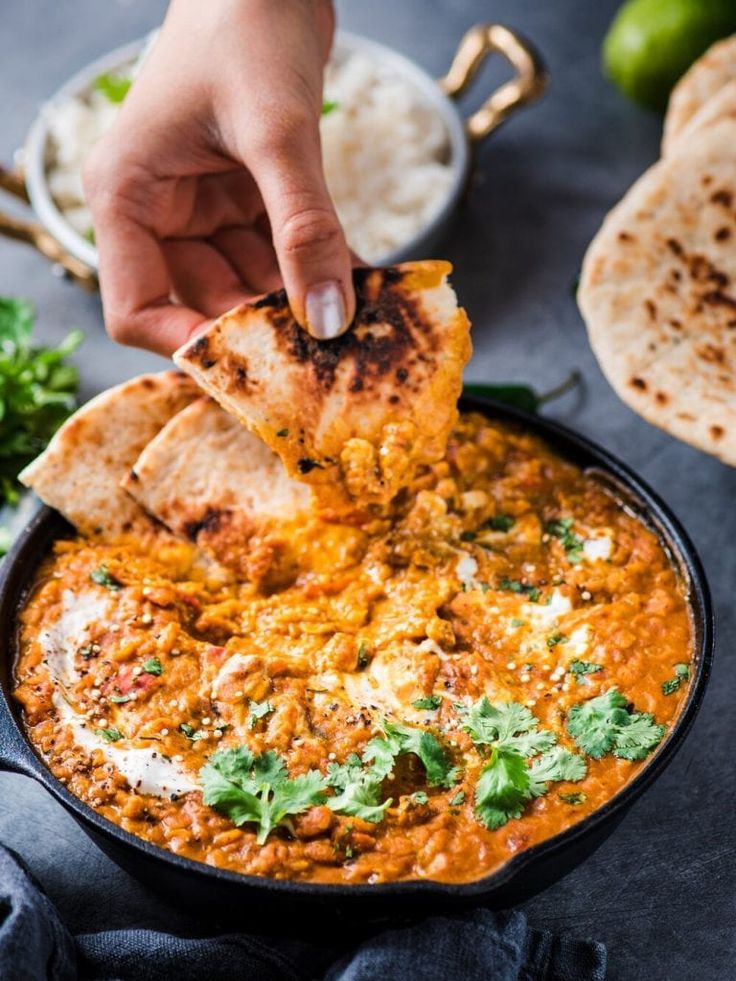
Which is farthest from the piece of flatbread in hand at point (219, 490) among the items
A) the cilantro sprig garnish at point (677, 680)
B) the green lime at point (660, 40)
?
the green lime at point (660, 40)

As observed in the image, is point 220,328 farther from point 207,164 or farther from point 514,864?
point 514,864

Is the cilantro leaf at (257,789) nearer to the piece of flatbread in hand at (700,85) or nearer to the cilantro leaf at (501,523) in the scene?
the cilantro leaf at (501,523)

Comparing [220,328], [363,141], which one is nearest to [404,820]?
[220,328]

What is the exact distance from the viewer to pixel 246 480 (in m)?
3.83

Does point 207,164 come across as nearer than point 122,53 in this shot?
Yes

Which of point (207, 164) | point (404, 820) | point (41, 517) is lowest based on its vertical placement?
point (404, 820)

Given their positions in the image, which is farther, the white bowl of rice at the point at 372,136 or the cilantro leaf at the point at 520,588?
the white bowl of rice at the point at 372,136

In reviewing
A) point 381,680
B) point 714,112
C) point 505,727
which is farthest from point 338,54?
point 505,727

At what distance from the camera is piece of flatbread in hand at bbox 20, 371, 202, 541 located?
12.3 ft

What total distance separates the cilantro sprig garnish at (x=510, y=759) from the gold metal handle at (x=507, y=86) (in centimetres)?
330

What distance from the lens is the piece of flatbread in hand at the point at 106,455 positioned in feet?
12.3

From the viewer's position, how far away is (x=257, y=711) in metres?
3.26

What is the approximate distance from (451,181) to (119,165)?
1868 millimetres

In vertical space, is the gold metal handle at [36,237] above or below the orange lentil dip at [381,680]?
above
